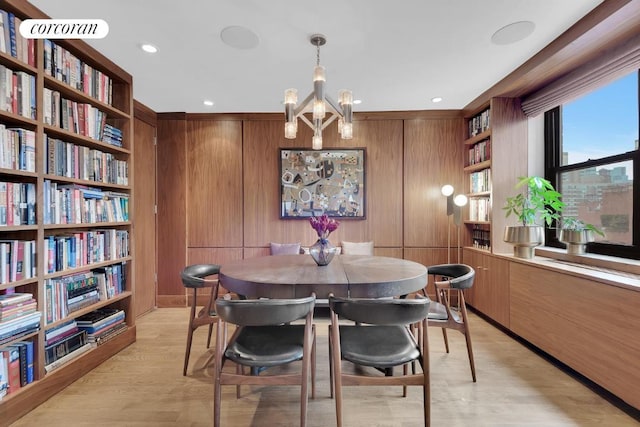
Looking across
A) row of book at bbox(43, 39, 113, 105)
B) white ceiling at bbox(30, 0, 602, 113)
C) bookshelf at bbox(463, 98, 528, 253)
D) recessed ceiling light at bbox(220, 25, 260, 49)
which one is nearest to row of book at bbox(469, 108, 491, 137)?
bookshelf at bbox(463, 98, 528, 253)

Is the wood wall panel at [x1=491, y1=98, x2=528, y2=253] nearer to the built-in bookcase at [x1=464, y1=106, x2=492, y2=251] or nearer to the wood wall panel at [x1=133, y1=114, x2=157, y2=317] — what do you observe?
the built-in bookcase at [x1=464, y1=106, x2=492, y2=251]

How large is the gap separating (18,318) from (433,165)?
429 centimetres

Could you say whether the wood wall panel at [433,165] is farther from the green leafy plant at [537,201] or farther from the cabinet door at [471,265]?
the green leafy plant at [537,201]

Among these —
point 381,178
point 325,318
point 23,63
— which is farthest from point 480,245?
point 23,63

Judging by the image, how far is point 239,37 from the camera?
2215 mm

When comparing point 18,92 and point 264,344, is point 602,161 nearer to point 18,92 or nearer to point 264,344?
point 264,344

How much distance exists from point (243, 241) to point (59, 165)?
2.18m

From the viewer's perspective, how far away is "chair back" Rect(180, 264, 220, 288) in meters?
2.24

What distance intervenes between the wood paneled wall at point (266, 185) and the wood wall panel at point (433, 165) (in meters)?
0.01

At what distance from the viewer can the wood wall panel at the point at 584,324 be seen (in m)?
1.79

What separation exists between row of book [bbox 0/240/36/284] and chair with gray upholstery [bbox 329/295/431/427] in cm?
202

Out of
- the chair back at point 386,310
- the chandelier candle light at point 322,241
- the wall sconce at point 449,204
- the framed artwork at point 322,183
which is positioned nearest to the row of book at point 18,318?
the chandelier candle light at point 322,241

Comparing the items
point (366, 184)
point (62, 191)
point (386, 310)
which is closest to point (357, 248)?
point (366, 184)

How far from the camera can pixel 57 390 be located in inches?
80.7
